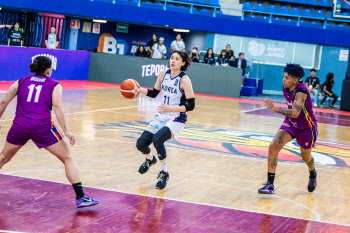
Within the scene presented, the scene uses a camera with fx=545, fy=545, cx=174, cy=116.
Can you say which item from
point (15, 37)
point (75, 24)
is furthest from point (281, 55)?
point (15, 37)

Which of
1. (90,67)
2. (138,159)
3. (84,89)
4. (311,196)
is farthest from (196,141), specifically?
(90,67)

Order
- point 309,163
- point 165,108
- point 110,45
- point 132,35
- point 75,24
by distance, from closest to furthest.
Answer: point 165,108
point 309,163
point 75,24
point 110,45
point 132,35

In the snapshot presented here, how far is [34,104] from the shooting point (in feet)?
18.7

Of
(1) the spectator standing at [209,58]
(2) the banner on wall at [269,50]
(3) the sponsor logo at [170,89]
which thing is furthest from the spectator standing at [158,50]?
(3) the sponsor logo at [170,89]

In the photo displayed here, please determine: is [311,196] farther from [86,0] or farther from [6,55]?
[86,0]

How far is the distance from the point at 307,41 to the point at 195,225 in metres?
23.4

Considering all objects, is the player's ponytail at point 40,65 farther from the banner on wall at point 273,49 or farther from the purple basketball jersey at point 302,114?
the banner on wall at point 273,49

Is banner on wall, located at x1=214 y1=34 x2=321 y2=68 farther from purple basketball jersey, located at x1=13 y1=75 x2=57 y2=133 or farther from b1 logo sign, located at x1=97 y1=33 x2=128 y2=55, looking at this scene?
purple basketball jersey, located at x1=13 y1=75 x2=57 y2=133

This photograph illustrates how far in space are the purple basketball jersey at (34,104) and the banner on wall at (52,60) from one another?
→ 13.4m

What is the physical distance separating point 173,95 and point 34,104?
2275 millimetres

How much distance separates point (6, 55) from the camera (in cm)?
2034

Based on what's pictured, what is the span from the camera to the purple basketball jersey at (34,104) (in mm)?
5688

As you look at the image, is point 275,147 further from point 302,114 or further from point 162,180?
point 162,180

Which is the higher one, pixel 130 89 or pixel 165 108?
pixel 130 89
